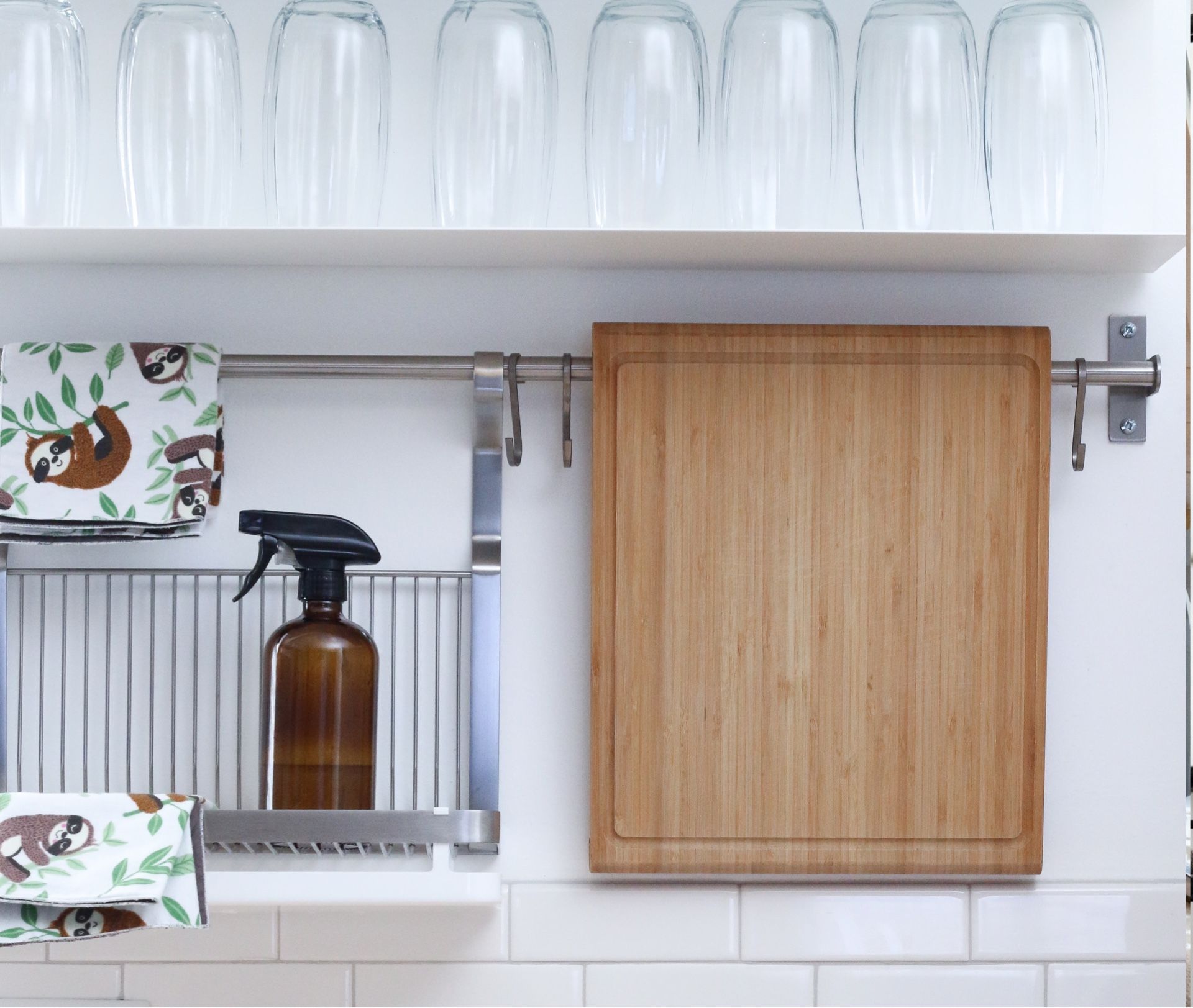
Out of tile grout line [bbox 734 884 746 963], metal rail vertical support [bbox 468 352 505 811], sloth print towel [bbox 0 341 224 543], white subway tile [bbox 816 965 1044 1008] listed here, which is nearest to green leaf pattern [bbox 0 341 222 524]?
sloth print towel [bbox 0 341 224 543]

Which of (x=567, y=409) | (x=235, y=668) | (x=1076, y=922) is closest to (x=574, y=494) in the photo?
(x=567, y=409)

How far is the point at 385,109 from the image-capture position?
91 centimetres

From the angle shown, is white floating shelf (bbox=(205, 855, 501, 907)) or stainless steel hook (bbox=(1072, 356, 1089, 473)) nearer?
white floating shelf (bbox=(205, 855, 501, 907))

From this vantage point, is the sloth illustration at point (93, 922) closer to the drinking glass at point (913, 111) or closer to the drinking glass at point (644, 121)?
the drinking glass at point (644, 121)

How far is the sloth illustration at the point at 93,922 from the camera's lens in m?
0.83

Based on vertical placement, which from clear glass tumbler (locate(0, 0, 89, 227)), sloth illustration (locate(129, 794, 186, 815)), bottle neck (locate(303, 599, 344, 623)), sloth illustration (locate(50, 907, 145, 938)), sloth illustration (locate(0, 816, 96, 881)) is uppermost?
clear glass tumbler (locate(0, 0, 89, 227))

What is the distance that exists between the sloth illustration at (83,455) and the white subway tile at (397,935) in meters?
0.40

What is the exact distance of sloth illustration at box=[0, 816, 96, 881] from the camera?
0.85m

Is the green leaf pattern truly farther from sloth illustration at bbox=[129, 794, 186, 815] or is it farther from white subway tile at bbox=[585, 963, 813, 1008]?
white subway tile at bbox=[585, 963, 813, 1008]

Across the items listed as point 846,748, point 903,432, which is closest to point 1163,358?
point 903,432

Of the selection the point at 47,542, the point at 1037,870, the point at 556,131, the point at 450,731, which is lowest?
the point at 1037,870

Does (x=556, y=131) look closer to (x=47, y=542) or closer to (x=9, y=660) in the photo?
(x=47, y=542)

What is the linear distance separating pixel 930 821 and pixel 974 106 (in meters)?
0.58

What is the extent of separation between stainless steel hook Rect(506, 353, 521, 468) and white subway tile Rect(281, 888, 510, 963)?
1.22 feet
